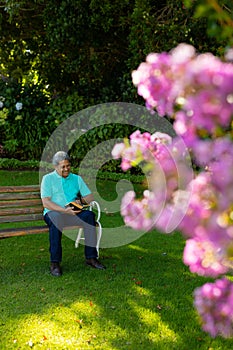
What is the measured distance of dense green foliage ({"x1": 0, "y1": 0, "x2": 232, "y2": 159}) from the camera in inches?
358

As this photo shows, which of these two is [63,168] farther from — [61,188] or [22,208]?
[22,208]

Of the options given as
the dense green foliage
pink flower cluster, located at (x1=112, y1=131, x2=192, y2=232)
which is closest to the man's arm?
pink flower cluster, located at (x1=112, y1=131, x2=192, y2=232)

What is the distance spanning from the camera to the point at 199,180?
132 centimetres

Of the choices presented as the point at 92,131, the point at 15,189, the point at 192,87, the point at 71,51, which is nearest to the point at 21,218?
the point at 15,189

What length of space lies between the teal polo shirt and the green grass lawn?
640mm

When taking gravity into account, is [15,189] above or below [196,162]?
below

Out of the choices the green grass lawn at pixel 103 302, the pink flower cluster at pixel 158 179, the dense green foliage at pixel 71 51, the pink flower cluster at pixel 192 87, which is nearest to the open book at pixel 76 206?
the green grass lawn at pixel 103 302

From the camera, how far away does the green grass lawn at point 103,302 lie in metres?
3.54

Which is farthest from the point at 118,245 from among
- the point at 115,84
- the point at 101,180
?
the point at 115,84

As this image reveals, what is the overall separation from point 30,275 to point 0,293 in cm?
53

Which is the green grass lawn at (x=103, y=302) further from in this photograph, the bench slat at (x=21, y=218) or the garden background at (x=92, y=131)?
the bench slat at (x=21, y=218)

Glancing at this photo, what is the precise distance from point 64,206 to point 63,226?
0.24m

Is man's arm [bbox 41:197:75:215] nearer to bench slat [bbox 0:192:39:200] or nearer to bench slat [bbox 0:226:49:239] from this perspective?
bench slat [bbox 0:226:49:239]

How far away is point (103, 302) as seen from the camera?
4215mm
